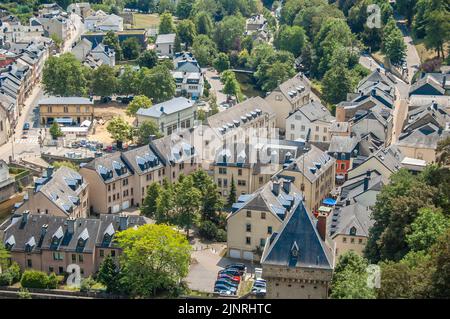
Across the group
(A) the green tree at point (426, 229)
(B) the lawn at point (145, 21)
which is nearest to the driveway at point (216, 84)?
(B) the lawn at point (145, 21)

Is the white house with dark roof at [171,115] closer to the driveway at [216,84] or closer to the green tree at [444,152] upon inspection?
the driveway at [216,84]

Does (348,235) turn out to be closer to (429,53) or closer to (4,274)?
(4,274)

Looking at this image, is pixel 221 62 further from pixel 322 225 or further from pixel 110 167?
pixel 322 225

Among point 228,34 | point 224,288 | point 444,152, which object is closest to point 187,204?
point 224,288

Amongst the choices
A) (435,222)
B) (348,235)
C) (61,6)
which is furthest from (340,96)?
(61,6)

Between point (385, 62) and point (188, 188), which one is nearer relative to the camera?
point (188, 188)

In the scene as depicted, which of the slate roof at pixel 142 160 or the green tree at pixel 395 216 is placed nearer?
the green tree at pixel 395 216
